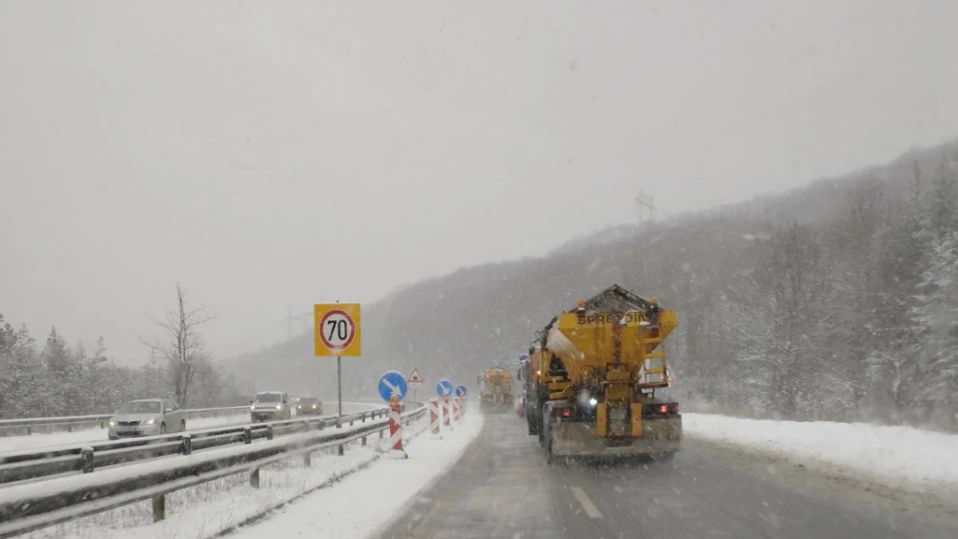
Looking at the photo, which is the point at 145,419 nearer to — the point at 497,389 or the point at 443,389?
the point at 443,389

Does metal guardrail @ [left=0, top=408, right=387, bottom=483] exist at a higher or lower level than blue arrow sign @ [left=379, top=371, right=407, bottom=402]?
lower

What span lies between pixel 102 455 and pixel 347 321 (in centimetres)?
635

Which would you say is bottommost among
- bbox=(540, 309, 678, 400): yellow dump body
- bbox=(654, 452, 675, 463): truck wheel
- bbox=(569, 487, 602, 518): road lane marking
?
bbox=(654, 452, 675, 463): truck wheel

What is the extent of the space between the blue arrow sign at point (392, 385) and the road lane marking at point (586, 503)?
7419 mm

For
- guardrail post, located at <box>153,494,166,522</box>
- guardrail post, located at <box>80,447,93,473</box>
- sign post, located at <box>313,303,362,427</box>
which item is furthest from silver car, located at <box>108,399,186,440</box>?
guardrail post, located at <box>153,494,166,522</box>

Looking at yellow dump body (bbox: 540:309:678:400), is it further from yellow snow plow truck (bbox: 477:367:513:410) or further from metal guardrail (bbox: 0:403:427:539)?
yellow snow plow truck (bbox: 477:367:513:410)

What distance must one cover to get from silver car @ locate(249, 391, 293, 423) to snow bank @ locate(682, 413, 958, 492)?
25386mm

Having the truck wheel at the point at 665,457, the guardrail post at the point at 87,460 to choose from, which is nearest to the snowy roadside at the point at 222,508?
the guardrail post at the point at 87,460

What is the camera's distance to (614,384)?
50.3 feet

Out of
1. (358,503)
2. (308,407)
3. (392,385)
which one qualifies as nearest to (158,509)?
(358,503)

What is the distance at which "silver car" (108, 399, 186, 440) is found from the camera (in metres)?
26.0

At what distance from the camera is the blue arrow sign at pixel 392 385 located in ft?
61.2

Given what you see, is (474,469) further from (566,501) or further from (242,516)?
(242,516)

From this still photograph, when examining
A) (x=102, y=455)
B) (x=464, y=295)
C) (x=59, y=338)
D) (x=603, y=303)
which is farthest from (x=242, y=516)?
(x=464, y=295)
